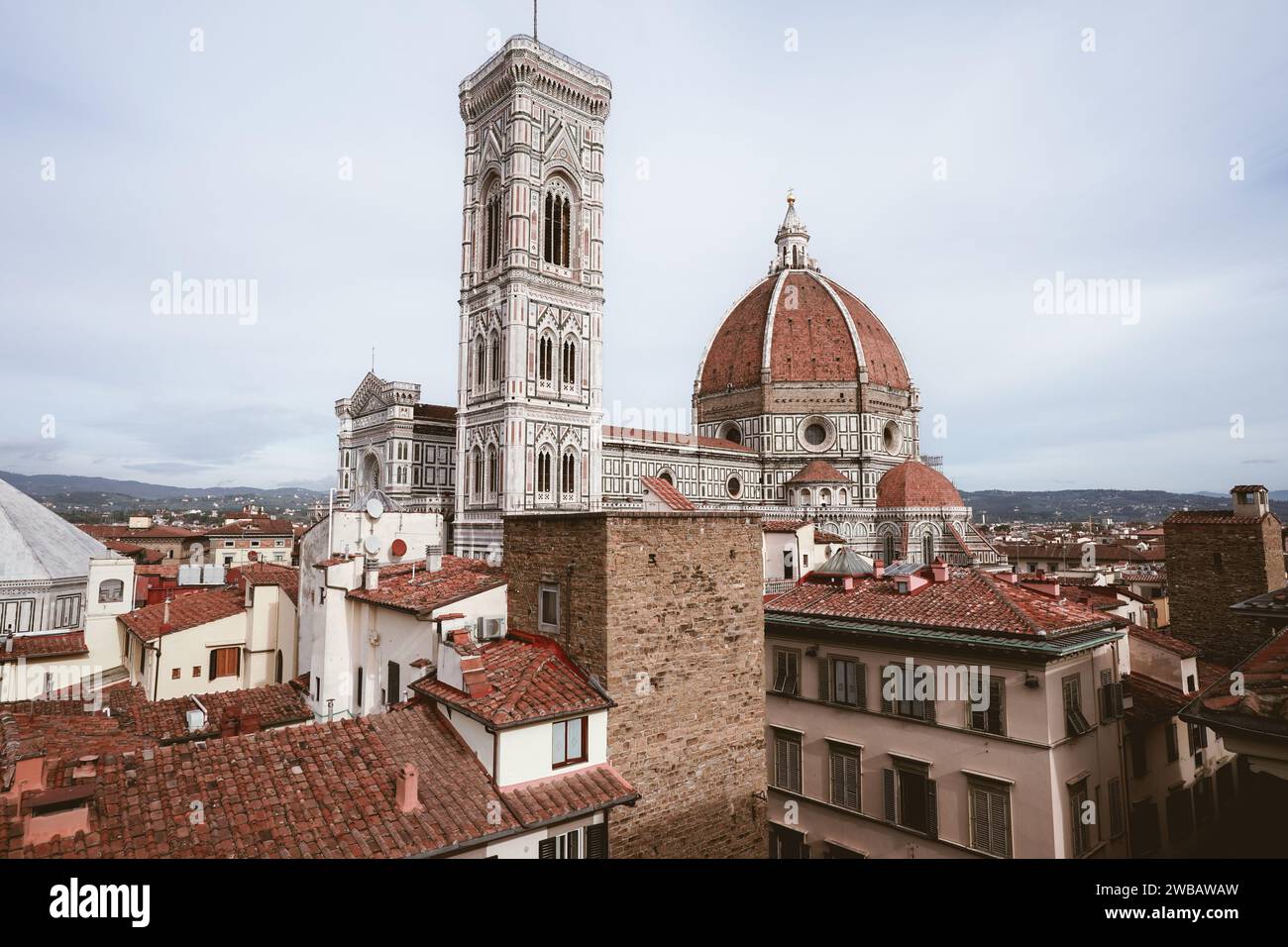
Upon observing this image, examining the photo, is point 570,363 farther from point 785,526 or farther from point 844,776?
point 844,776

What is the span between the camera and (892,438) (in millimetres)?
72875

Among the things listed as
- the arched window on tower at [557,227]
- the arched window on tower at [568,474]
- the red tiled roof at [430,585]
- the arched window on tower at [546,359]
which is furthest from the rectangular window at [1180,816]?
the arched window on tower at [557,227]

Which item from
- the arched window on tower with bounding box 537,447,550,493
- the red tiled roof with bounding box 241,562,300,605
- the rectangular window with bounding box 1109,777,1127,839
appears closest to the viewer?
the rectangular window with bounding box 1109,777,1127,839

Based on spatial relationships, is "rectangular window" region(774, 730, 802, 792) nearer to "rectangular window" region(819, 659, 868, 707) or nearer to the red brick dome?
"rectangular window" region(819, 659, 868, 707)

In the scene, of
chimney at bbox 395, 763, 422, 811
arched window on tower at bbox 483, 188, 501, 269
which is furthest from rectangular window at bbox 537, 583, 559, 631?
arched window on tower at bbox 483, 188, 501, 269

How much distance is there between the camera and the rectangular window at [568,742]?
32.7ft

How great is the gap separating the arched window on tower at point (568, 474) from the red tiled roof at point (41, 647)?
31.5m

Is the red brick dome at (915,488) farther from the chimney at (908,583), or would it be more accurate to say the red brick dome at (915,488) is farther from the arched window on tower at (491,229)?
the chimney at (908,583)

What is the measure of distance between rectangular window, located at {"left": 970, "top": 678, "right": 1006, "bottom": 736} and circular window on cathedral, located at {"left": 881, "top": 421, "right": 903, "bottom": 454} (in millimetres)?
61319

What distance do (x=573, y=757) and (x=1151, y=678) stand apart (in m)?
15.1

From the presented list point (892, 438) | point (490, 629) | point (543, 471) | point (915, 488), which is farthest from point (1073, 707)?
point (892, 438)

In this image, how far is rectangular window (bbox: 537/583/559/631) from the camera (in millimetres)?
11828
